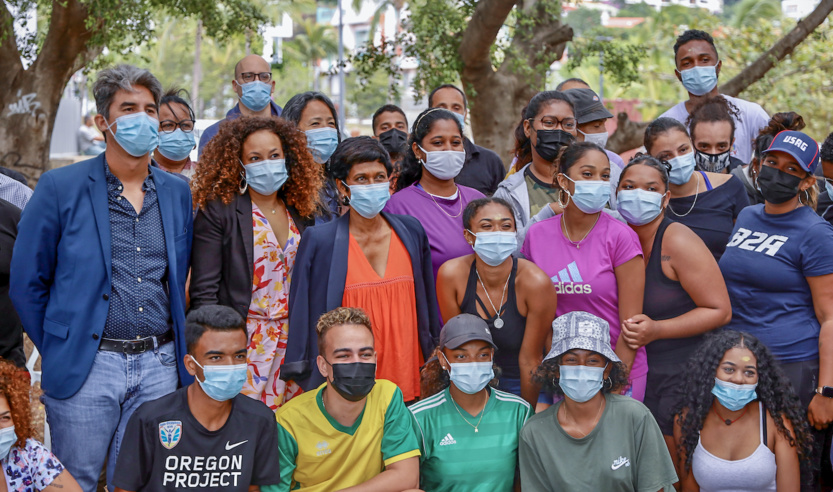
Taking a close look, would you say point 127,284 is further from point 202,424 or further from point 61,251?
point 202,424

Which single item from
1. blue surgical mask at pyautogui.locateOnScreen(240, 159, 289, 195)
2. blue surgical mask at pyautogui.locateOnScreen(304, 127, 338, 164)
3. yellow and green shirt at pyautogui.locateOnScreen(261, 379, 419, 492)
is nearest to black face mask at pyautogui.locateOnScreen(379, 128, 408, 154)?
blue surgical mask at pyautogui.locateOnScreen(304, 127, 338, 164)

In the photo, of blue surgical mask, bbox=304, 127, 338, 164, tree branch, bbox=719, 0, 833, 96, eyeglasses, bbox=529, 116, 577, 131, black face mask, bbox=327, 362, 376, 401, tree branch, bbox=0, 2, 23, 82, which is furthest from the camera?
tree branch, bbox=0, 2, 23, 82

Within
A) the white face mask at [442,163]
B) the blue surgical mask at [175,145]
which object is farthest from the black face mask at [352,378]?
the blue surgical mask at [175,145]

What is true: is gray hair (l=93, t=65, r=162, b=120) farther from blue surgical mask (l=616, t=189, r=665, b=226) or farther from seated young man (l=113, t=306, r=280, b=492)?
blue surgical mask (l=616, t=189, r=665, b=226)

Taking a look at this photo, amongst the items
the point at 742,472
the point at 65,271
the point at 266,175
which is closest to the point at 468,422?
the point at 742,472

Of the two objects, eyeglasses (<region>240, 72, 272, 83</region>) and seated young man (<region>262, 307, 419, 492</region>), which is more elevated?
eyeglasses (<region>240, 72, 272, 83</region>)

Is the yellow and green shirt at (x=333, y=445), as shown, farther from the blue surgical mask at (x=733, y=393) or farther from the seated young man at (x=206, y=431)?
the blue surgical mask at (x=733, y=393)

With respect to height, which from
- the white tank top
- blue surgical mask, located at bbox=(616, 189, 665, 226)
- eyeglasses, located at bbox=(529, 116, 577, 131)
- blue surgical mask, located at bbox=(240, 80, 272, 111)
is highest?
blue surgical mask, located at bbox=(240, 80, 272, 111)

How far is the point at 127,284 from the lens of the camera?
3951mm

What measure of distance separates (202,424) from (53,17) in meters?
6.86

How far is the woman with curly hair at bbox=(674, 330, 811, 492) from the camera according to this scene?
434 cm

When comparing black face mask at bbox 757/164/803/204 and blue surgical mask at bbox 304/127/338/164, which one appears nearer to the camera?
black face mask at bbox 757/164/803/204

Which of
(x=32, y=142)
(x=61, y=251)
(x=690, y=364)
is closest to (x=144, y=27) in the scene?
(x=32, y=142)

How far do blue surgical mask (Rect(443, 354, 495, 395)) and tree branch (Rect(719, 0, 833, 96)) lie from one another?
21.2 feet
